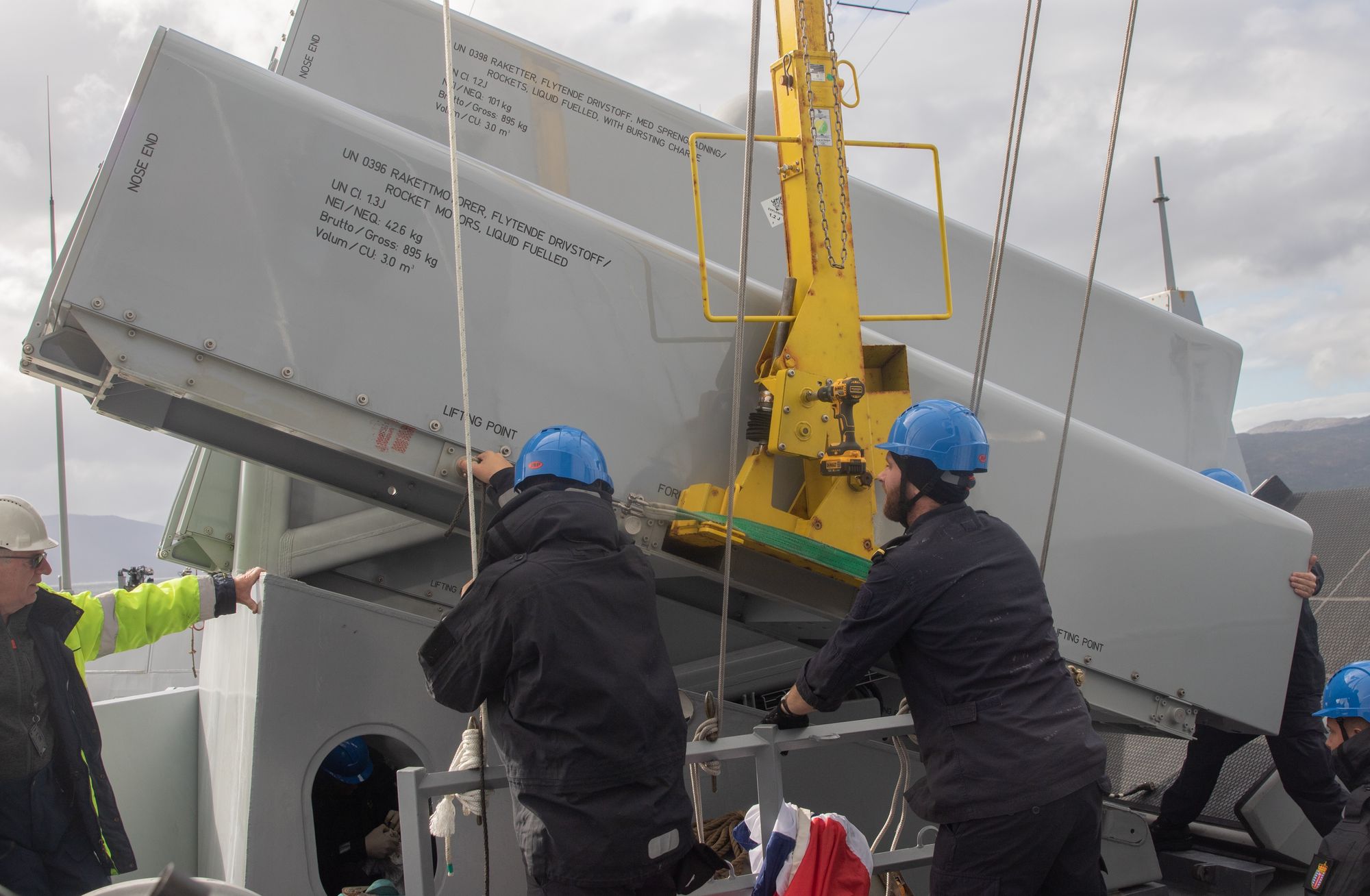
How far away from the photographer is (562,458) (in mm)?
2814

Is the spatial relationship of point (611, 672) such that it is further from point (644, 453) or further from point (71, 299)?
point (71, 299)

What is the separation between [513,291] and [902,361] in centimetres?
145

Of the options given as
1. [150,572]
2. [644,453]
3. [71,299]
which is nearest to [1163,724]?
[644,453]

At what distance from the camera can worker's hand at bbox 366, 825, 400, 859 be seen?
3742 mm

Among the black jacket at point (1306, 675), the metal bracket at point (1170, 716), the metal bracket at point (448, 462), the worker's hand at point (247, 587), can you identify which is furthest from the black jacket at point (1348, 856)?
the worker's hand at point (247, 587)

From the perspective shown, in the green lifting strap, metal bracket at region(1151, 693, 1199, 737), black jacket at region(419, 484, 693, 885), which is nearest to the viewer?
black jacket at region(419, 484, 693, 885)

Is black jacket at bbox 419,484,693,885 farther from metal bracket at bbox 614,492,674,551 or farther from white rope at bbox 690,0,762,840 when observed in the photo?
metal bracket at bbox 614,492,674,551

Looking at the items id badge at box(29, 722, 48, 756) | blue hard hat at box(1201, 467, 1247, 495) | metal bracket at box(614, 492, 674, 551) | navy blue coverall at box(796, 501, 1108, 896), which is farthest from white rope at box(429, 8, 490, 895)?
blue hard hat at box(1201, 467, 1247, 495)

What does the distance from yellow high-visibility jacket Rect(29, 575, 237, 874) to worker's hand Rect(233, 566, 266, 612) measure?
0.71ft

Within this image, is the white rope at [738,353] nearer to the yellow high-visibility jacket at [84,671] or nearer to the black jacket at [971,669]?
the black jacket at [971,669]

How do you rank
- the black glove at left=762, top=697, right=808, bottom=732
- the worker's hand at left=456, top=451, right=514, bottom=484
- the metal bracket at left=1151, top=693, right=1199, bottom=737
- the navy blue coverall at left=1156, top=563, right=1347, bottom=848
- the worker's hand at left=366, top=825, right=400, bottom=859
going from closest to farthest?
the black glove at left=762, top=697, right=808, bottom=732 → the worker's hand at left=456, top=451, right=514, bottom=484 → the worker's hand at left=366, top=825, right=400, bottom=859 → the metal bracket at left=1151, top=693, right=1199, bottom=737 → the navy blue coverall at left=1156, top=563, right=1347, bottom=848

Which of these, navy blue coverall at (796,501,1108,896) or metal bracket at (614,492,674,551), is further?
metal bracket at (614,492,674,551)

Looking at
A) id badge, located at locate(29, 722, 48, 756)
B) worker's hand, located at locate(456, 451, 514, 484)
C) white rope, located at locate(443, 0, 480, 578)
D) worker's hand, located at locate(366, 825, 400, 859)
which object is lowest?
worker's hand, located at locate(366, 825, 400, 859)

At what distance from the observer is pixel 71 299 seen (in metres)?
2.82
